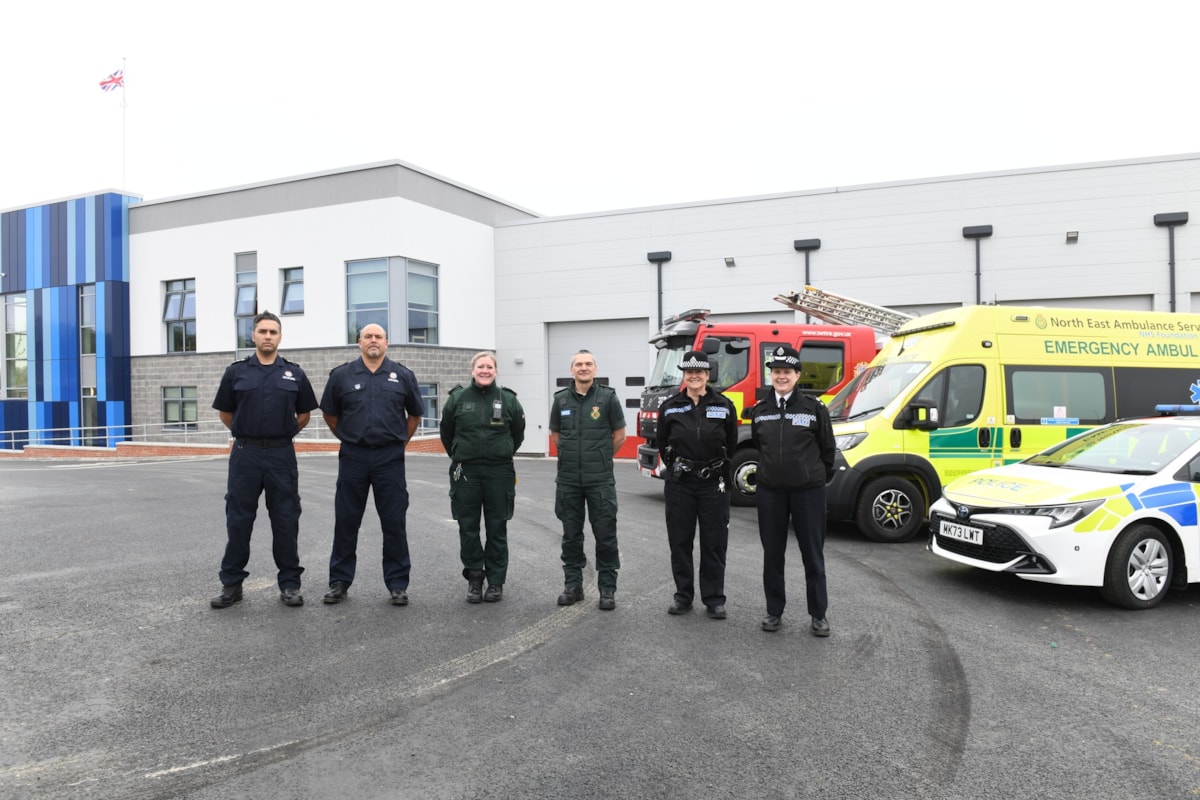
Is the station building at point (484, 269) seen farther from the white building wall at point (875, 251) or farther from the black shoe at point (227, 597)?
the black shoe at point (227, 597)

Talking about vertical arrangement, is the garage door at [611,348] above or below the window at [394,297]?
below

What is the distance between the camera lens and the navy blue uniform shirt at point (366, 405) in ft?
19.4

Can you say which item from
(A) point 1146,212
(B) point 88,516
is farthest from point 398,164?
(A) point 1146,212

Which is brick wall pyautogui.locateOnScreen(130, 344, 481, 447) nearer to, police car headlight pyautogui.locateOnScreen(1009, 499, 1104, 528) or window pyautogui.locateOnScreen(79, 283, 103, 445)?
window pyautogui.locateOnScreen(79, 283, 103, 445)

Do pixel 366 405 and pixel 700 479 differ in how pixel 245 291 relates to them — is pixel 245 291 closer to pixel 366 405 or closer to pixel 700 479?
pixel 366 405

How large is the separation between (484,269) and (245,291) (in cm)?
765

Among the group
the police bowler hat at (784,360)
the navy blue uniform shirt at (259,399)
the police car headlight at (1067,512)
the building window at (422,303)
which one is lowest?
the police car headlight at (1067,512)

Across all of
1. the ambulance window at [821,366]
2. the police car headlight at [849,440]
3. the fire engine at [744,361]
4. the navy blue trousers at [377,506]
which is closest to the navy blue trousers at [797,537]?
the navy blue trousers at [377,506]

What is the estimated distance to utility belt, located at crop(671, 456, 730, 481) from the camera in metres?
5.71

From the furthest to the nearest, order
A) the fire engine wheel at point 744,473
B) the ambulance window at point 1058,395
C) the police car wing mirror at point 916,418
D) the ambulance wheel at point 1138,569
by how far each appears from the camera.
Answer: the fire engine wheel at point 744,473, the ambulance window at point 1058,395, the police car wing mirror at point 916,418, the ambulance wheel at point 1138,569

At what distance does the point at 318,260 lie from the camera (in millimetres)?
24938

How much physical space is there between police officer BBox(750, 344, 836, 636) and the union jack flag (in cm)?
3553

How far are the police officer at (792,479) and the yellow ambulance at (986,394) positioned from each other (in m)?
3.31

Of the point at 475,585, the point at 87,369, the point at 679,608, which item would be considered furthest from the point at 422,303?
the point at 679,608
